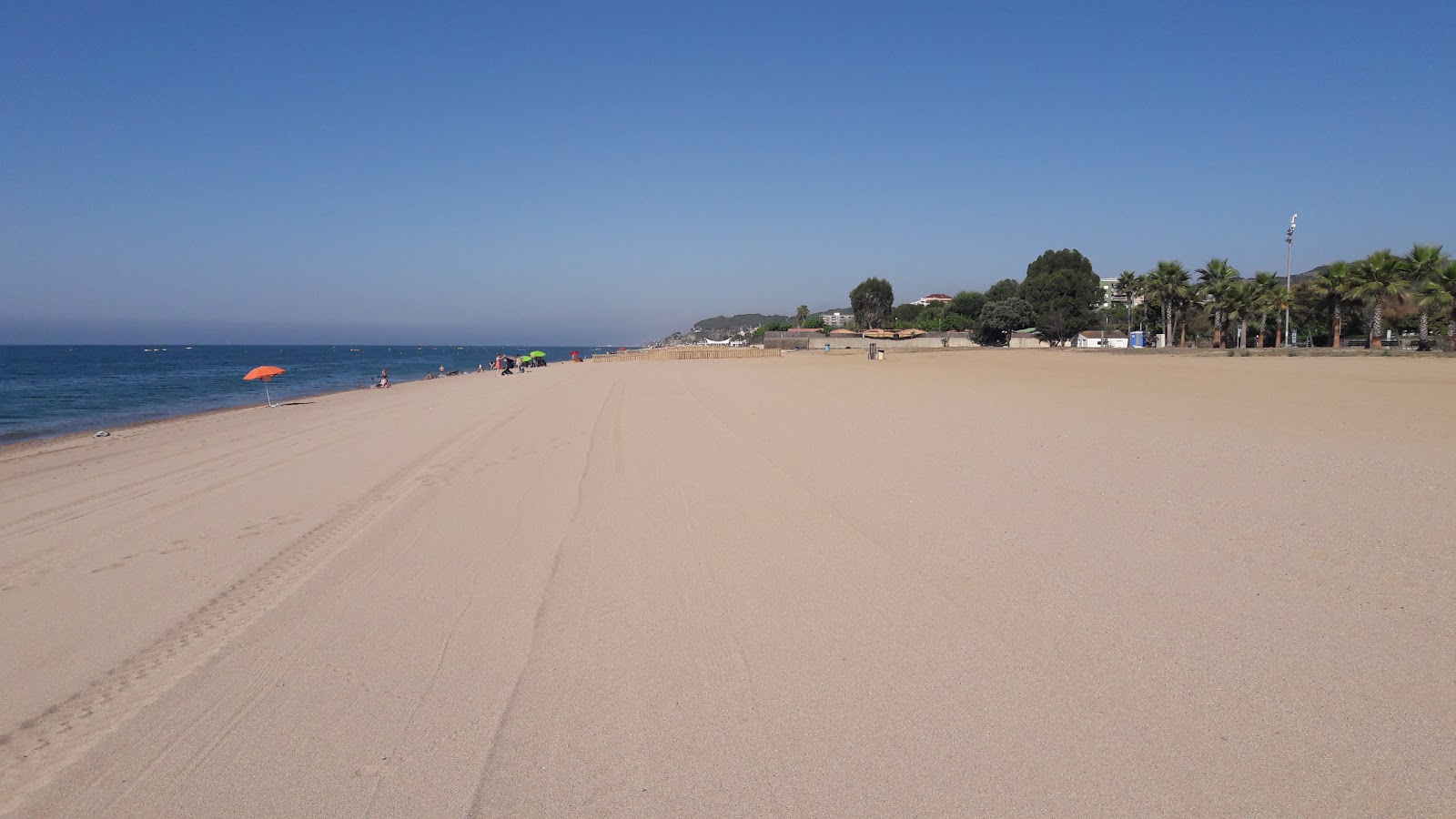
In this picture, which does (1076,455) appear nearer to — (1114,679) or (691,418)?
(1114,679)

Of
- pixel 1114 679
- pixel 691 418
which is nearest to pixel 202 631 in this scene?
pixel 1114 679

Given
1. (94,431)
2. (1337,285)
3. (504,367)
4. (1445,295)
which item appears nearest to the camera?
(94,431)

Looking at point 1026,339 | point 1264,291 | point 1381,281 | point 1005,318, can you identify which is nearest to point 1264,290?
point 1264,291

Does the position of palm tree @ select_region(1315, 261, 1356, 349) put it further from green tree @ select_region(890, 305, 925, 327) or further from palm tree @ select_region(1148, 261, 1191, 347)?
green tree @ select_region(890, 305, 925, 327)

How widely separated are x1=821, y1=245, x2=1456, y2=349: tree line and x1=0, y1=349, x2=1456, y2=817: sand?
3984cm

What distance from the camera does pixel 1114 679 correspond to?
322 cm

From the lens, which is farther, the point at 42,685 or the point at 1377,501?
the point at 1377,501

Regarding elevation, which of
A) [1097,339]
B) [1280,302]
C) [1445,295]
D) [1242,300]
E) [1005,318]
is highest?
[1005,318]

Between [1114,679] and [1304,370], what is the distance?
25.8 meters

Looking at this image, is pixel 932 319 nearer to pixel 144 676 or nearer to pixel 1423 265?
pixel 1423 265

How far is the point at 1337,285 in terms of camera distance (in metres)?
41.0

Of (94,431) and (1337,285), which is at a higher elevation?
(1337,285)

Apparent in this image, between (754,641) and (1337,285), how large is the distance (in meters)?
50.7

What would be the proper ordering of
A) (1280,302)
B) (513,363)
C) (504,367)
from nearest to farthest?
(504,367), (1280,302), (513,363)
